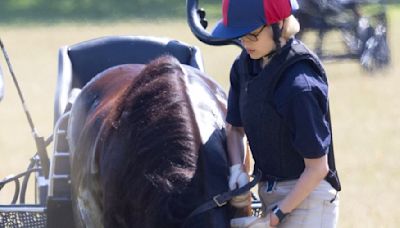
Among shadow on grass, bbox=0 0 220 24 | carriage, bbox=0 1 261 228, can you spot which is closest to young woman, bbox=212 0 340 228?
carriage, bbox=0 1 261 228

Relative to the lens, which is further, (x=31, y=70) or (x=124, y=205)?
(x=31, y=70)

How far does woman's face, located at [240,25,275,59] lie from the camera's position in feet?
11.7

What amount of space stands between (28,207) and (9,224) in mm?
139

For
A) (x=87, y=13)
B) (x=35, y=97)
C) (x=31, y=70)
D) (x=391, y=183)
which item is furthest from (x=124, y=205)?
(x=87, y=13)

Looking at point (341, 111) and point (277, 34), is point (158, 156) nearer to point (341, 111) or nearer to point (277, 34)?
point (277, 34)

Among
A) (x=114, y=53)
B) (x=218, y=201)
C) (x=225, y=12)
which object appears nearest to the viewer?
(x=218, y=201)

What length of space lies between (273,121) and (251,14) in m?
0.36

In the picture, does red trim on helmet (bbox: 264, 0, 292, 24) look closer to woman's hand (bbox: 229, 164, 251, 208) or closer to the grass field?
woman's hand (bbox: 229, 164, 251, 208)

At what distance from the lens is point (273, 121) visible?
3.58 meters

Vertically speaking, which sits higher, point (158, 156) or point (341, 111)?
point (158, 156)

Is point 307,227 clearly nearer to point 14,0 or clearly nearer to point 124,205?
point 124,205

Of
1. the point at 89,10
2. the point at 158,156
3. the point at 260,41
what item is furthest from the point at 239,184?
the point at 89,10

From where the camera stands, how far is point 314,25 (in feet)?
62.5

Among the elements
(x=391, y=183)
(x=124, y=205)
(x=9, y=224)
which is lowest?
(x=391, y=183)
